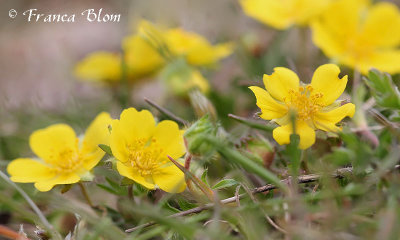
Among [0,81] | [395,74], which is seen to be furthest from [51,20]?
[395,74]

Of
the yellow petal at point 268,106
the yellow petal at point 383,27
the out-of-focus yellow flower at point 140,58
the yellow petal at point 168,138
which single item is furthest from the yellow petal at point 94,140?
the yellow petal at point 383,27

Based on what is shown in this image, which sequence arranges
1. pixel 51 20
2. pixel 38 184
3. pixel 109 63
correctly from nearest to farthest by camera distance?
pixel 38 184 < pixel 109 63 < pixel 51 20

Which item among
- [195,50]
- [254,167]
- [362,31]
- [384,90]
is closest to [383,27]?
[362,31]

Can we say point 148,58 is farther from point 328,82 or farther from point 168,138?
point 328,82

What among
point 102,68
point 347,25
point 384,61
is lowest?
point 102,68

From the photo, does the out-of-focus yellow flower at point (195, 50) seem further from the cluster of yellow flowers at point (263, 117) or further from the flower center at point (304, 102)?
the flower center at point (304, 102)

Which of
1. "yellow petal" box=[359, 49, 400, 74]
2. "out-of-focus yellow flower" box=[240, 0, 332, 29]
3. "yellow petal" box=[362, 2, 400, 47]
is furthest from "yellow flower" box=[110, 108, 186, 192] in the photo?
"yellow petal" box=[362, 2, 400, 47]

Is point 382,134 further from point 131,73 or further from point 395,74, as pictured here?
point 131,73
